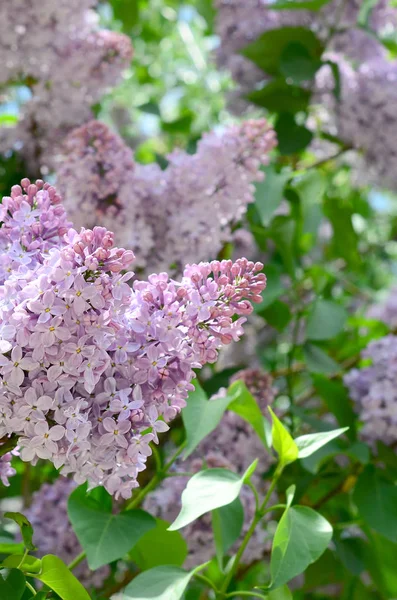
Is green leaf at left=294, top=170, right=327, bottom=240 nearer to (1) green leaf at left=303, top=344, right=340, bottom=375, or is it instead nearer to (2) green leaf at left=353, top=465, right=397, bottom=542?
(1) green leaf at left=303, top=344, right=340, bottom=375

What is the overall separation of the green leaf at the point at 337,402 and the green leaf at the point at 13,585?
61cm

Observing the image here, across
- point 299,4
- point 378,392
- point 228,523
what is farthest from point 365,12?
point 228,523

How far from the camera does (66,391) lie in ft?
1.73

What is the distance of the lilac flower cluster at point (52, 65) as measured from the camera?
3.94 feet

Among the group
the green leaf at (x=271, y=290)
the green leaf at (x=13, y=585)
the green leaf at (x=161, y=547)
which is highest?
the green leaf at (x=13, y=585)

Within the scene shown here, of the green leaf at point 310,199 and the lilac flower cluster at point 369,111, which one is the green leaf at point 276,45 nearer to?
the lilac flower cluster at point 369,111

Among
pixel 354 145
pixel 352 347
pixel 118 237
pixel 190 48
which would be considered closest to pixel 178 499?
pixel 118 237

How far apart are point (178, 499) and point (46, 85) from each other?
675 mm

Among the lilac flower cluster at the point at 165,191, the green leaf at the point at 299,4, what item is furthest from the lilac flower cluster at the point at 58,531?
the green leaf at the point at 299,4

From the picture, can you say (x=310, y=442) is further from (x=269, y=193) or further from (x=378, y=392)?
(x=269, y=193)

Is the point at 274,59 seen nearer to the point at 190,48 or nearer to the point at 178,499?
the point at 190,48

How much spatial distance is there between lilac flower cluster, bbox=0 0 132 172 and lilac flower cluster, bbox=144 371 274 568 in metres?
0.48

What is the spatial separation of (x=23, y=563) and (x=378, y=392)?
24.8 inches

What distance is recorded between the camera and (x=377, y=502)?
0.97 metres
